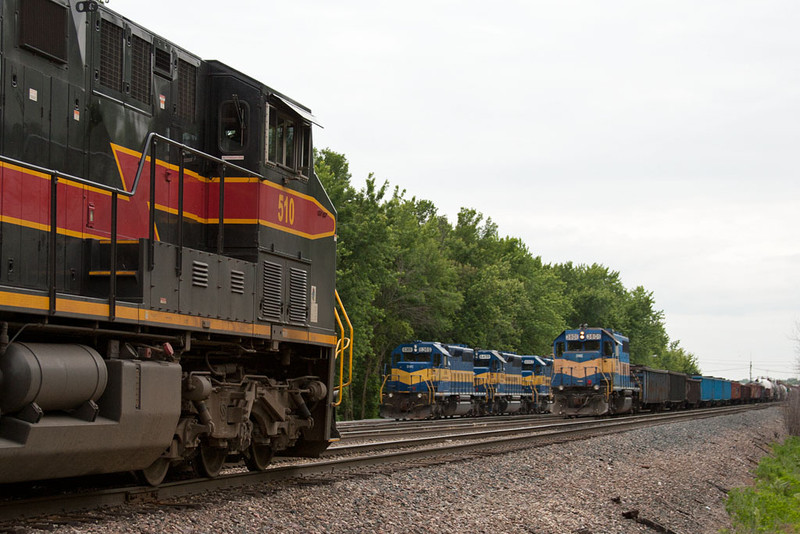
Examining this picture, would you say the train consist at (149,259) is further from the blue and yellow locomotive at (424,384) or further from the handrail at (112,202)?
the blue and yellow locomotive at (424,384)

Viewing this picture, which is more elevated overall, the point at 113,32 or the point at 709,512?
the point at 113,32

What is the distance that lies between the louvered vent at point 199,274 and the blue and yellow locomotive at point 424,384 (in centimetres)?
2555

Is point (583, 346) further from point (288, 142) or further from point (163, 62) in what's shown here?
point (163, 62)

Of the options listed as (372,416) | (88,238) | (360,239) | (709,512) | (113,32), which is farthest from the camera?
(372,416)

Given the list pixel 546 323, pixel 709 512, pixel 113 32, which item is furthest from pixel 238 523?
pixel 546 323

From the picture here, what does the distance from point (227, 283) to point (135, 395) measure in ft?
6.05

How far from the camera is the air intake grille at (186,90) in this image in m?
9.32

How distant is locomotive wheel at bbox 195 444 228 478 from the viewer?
929 centimetres

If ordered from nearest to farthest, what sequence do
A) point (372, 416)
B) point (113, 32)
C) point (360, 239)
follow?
point (113, 32)
point (360, 239)
point (372, 416)

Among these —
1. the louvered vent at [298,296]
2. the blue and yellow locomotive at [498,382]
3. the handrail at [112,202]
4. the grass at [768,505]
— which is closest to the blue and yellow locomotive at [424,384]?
the blue and yellow locomotive at [498,382]

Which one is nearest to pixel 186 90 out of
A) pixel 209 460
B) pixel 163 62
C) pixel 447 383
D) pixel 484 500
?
pixel 163 62

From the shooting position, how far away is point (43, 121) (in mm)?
7586

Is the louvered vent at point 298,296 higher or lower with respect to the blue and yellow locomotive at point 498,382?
higher

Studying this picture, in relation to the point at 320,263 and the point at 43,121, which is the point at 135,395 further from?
the point at 320,263
